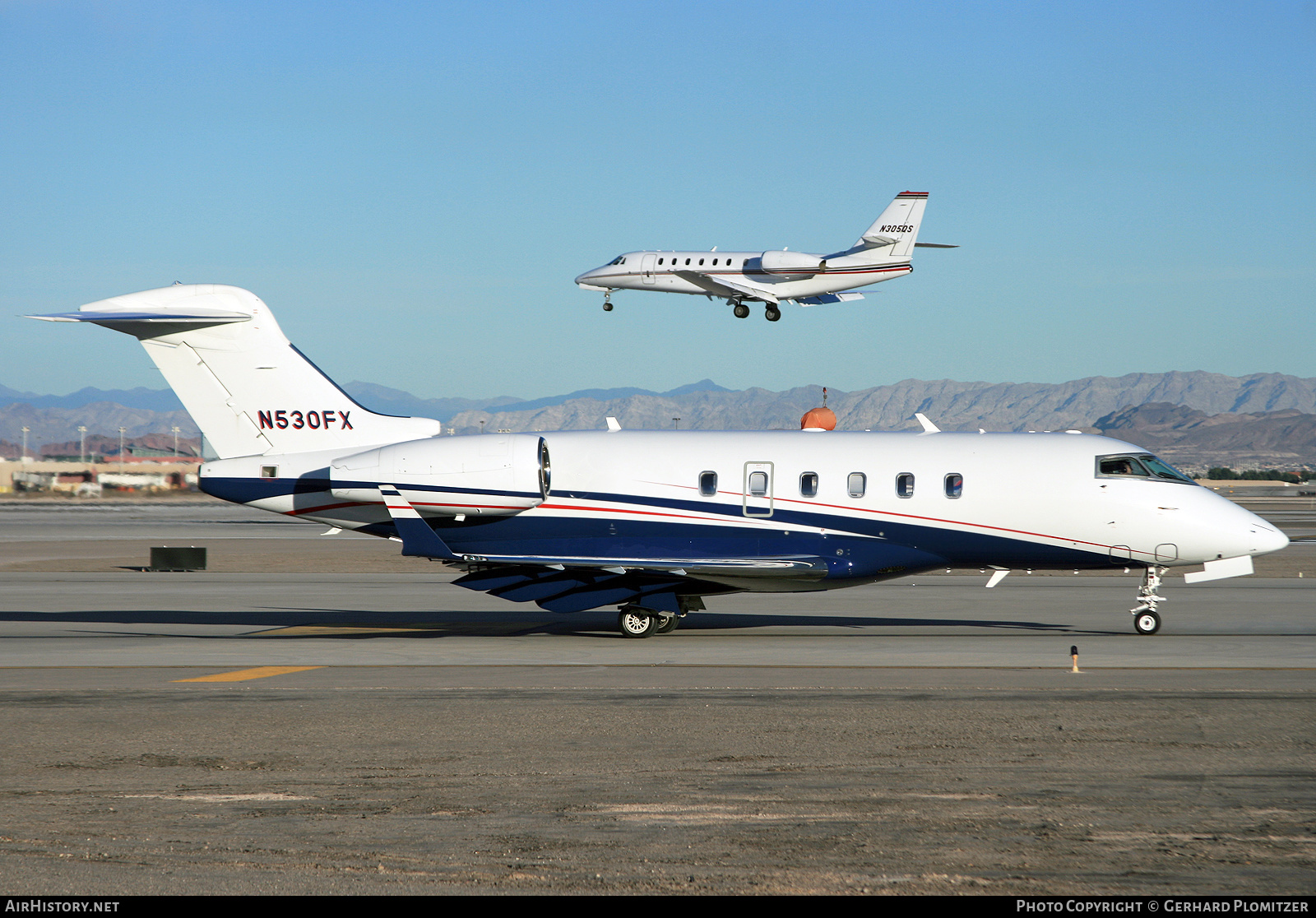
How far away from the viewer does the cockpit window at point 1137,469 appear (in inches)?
754

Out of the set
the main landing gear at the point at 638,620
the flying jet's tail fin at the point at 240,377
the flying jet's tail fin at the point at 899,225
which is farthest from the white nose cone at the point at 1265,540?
the flying jet's tail fin at the point at 899,225

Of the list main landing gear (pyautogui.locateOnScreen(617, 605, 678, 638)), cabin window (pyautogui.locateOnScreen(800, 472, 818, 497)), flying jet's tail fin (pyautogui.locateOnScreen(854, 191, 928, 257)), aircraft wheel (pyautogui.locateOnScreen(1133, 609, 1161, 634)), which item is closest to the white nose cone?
aircraft wheel (pyautogui.locateOnScreen(1133, 609, 1161, 634))

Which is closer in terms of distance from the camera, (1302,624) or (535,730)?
(535,730)

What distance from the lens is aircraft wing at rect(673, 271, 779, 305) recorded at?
53.1 meters

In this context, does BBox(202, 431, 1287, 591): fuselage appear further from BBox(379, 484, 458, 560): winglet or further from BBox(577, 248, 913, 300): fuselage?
BBox(577, 248, 913, 300): fuselage

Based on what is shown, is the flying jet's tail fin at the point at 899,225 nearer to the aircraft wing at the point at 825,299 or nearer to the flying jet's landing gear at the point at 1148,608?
the aircraft wing at the point at 825,299

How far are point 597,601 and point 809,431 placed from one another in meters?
4.93

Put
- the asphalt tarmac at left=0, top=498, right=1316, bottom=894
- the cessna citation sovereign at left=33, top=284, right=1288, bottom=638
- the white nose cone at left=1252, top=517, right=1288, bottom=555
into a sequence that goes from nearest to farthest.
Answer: the asphalt tarmac at left=0, top=498, right=1316, bottom=894
the white nose cone at left=1252, top=517, right=1288, bottom=555
the cessna citation sovereign at left=33, top=284, right=1288, bottom=638

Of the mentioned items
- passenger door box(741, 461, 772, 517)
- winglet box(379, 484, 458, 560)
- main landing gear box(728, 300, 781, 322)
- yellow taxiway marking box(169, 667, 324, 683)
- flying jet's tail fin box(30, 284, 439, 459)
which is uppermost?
main landing gear box(728, 300, 781, 322)

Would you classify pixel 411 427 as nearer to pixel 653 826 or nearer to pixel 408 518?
pixel 408 518

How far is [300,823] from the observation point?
831 centimetres

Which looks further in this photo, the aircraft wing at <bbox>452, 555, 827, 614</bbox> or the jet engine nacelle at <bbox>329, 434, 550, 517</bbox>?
the jet engine nacelle at <bbox>329, 434, 550, 517</bbox>

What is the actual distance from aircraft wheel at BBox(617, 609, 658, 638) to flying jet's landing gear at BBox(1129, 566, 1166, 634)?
26.6 feet
